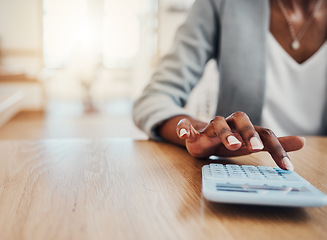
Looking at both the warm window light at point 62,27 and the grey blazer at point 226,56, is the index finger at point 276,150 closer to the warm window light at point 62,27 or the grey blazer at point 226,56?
the grey blazer at point 226,56

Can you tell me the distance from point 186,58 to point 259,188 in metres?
0.60

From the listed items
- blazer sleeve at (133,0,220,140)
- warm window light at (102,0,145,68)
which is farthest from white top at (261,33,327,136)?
warm window light at (102,0,145,68)

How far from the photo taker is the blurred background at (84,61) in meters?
3.23

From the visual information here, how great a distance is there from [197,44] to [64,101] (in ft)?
17.7

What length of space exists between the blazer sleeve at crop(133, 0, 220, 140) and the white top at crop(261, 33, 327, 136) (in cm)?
18

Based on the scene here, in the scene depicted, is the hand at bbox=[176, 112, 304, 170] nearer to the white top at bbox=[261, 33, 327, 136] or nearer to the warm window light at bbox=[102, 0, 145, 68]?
the white top at bbox=[261, 33, 327, 136]

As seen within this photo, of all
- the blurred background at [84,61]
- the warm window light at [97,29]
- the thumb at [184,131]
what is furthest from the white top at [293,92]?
the warm window light at [97,29]

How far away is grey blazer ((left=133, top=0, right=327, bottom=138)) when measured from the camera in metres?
0.85

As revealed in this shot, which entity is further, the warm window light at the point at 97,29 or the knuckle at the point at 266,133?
the warm window light at the point at 97,29

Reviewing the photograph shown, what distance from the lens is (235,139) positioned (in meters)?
0.40

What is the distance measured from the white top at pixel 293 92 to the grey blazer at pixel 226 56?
0.32 feet

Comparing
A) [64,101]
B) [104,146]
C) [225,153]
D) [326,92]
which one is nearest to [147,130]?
[104,146]

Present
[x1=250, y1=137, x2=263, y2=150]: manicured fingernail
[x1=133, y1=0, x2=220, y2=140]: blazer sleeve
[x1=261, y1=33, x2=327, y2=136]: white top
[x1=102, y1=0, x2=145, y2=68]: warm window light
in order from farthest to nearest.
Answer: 1. [x1=102, y1=0, x2=145, y2=68]: warm window light
2. [x1=261, y1=33, x2=327, y2=136]: white top
3. [x1=133, y1=0, x2=220, y2=140]: blazer sleeve
4. [x1=250, y1=137, x2=263, y2=150]: manicured fingernail

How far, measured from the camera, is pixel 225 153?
527mm
